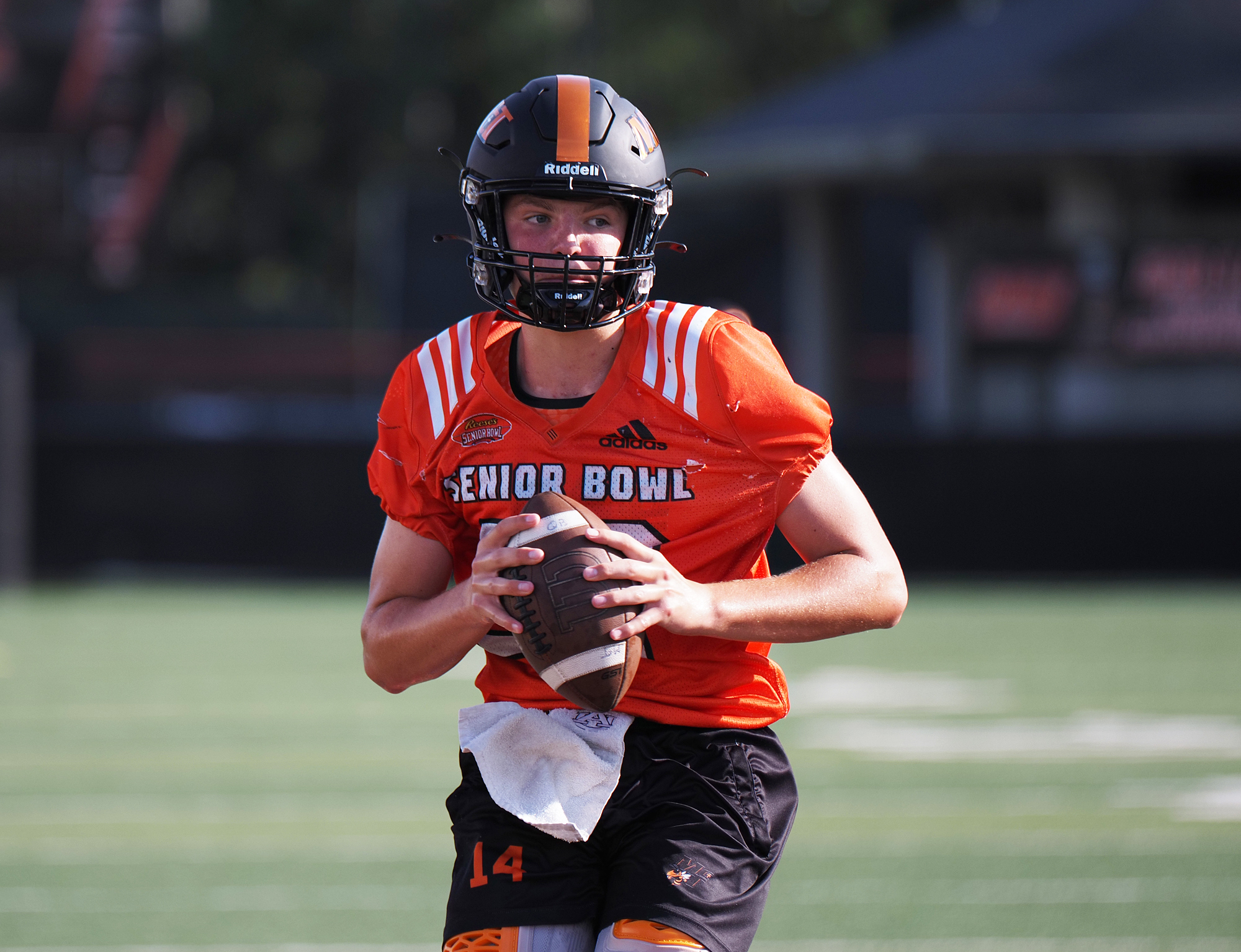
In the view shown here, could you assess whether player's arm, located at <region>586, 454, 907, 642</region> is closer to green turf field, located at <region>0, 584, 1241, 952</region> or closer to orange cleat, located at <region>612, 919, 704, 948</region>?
orange cleat, located at <region>612, 919, 704, 948</region>

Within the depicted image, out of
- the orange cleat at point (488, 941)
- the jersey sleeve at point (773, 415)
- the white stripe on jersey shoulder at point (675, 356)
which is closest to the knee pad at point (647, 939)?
the orange cleat at point (488, 941)

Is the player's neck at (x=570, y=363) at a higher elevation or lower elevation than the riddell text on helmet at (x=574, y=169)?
lower

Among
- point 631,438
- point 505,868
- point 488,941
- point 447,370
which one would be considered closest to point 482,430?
point 447,370

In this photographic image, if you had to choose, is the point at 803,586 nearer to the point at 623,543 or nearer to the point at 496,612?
the point at 623,543

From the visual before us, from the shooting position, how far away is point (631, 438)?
290 cm

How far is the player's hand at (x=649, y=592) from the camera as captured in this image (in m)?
2.59

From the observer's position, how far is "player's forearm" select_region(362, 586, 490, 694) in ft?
9.20

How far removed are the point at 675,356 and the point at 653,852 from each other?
2.65 ft

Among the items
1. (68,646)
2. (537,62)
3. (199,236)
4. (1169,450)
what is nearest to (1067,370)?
(1169,450)

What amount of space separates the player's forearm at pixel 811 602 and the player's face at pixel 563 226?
0.58 meters

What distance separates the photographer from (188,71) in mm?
41281

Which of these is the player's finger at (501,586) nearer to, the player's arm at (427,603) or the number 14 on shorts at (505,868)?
the player's arm at (427,603)

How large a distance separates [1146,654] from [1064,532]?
397cm

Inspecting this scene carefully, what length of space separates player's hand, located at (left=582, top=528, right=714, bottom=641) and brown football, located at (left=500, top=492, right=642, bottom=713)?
23mm
